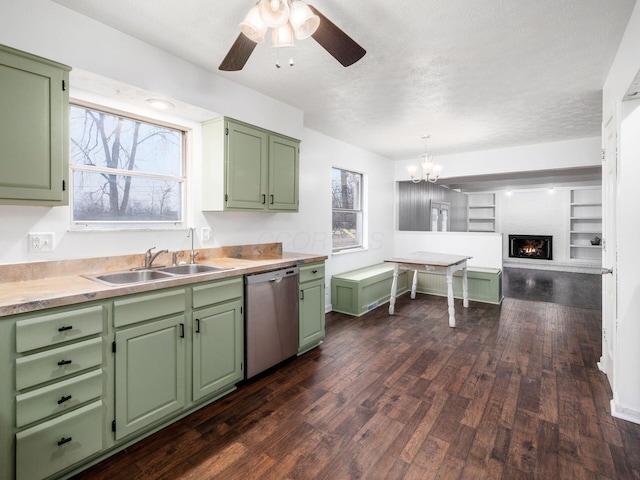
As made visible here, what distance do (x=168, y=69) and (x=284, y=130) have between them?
126 cm

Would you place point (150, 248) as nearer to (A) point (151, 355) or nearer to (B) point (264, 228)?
(A) point (151, 355)

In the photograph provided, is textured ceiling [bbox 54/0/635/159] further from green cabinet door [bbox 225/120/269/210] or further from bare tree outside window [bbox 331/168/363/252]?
bare tree outside window [bbox 331/168/363/252]

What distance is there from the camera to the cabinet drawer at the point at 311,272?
306 centimetres

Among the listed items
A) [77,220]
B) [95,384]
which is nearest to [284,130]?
[77,220]

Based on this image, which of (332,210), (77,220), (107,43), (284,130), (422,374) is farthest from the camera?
(332,210)

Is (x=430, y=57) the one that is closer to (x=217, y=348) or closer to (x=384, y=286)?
(x=217, y=348)

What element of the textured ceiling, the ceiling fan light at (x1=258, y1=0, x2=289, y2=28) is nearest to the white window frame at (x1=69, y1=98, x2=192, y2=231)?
the textured ceiling

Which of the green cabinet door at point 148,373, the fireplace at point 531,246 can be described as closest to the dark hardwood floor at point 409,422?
the green cabinet door at point 148,373

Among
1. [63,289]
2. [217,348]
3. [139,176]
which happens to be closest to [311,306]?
[217,348]

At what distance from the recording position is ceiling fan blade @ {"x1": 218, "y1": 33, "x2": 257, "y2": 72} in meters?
1.75

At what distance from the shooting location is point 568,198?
8891mm

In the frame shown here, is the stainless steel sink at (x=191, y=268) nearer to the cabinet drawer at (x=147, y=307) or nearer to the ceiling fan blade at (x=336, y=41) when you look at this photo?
the cabinet drawer at (x=147, y=307)

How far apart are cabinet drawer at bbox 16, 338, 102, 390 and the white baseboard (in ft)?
10.5

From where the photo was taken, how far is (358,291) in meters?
4.45
